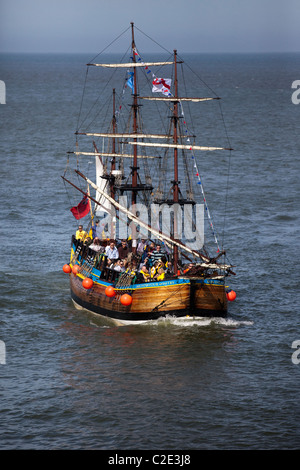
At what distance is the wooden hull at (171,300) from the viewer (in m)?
44.7

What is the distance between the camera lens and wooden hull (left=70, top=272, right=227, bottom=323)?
1761 inches

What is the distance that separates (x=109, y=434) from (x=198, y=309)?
40.7 ft

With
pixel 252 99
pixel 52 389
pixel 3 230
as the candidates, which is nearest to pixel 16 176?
pixel 3 230

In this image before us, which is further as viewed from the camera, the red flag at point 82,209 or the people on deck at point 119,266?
the red flag at point 82,209

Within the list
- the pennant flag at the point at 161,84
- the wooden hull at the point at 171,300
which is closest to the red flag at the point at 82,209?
the wooden hull at the point at 171,300

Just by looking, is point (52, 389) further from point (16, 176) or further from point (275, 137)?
point (275, 137)

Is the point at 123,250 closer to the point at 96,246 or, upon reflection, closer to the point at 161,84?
the point at 96,246

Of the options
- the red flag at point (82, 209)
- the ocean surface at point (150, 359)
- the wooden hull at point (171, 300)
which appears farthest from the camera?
the red flag at point (82, 209)

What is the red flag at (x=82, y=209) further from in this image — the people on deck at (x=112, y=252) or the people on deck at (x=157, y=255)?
the people on deck at (x=157, y=255)

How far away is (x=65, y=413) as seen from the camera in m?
36.4

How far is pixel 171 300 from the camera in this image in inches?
1767

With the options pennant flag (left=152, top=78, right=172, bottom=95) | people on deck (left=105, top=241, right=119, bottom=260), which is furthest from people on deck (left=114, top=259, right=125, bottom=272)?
pennant flag (left=152, top=78, right=172, bottom=95)

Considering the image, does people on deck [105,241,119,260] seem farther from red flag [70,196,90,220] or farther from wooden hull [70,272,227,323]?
red flag [70,196,90,220]

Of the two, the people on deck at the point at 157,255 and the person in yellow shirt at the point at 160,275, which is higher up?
the people on deck at the point at 157,255
